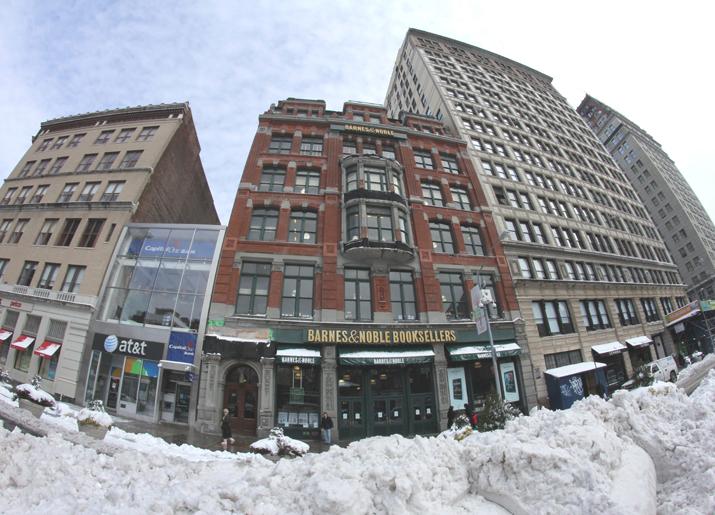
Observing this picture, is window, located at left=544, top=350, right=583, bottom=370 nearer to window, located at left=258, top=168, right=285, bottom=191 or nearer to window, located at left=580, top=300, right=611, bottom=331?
window, located at left=580, top=300, right=611, bottom=331

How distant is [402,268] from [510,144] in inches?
860

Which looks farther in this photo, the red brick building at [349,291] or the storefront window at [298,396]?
the red brick building at [349,291]

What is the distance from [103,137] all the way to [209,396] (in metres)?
27.9

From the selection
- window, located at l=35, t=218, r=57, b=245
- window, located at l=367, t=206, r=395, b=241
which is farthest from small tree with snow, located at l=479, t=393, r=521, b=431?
window, located at l=35, t=218, r=57, b=245

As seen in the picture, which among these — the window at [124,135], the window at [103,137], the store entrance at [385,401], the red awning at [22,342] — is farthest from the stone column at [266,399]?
the window at [103,137]

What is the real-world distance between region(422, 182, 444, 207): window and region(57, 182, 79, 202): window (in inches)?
1153

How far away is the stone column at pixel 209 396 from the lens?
45.6 ft

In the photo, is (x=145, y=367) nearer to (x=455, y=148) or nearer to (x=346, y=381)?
(x=346, y=381)

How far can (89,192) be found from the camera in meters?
23.4

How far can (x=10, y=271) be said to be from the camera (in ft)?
72.4

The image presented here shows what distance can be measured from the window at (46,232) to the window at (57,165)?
5781 millimetres

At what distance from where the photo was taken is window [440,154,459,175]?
82.0 ft

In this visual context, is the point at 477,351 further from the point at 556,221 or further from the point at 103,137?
the point at 103,137

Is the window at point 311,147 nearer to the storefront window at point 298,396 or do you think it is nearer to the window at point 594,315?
the storefront window at point 298,396
